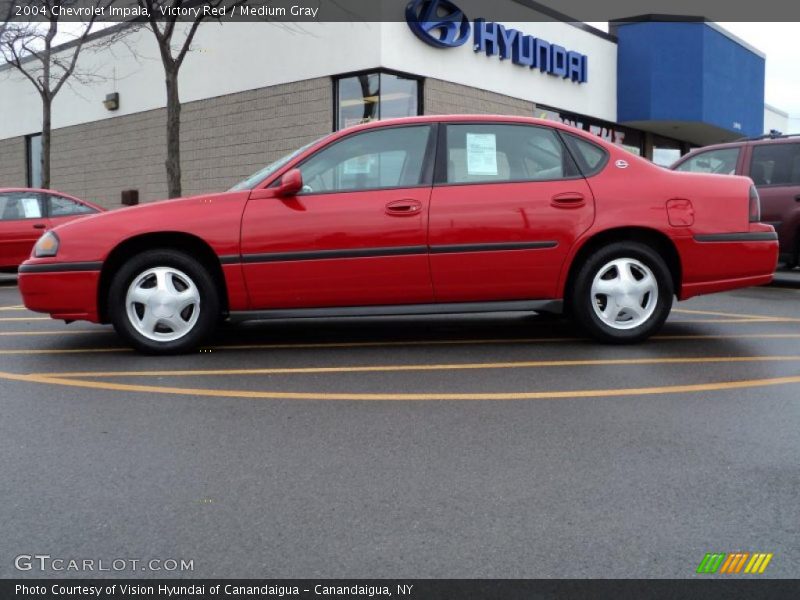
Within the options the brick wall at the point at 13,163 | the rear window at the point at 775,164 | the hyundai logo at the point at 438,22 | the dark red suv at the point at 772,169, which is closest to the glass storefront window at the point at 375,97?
the hyundai logo at the point at 438,22

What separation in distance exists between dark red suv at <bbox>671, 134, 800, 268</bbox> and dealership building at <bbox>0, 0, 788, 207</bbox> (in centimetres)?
722

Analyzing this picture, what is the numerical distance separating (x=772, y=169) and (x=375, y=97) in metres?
8.15

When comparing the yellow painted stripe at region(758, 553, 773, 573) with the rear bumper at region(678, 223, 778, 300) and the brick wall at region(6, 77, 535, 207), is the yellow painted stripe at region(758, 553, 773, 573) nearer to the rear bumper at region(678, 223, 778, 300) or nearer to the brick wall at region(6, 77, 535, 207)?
the rear bumper at region(678, 223, 778, 300)

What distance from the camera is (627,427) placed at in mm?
3992

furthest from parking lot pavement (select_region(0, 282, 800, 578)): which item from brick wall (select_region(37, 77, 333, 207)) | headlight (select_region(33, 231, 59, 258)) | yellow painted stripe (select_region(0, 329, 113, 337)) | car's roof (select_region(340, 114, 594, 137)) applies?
brick wall (select_region(37, 77, 333, 207))

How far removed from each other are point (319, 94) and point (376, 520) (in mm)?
14812

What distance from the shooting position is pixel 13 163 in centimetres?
2658

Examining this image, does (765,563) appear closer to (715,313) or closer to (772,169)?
(715,313)

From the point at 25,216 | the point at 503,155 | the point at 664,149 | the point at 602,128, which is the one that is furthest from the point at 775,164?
the point at 664,149

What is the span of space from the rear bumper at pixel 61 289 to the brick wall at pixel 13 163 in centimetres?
2252

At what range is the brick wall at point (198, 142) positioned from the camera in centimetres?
1725

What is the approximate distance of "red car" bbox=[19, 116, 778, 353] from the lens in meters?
5.72

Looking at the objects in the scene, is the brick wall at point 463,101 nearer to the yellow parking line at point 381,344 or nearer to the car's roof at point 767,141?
the car's roof at point 767,141
